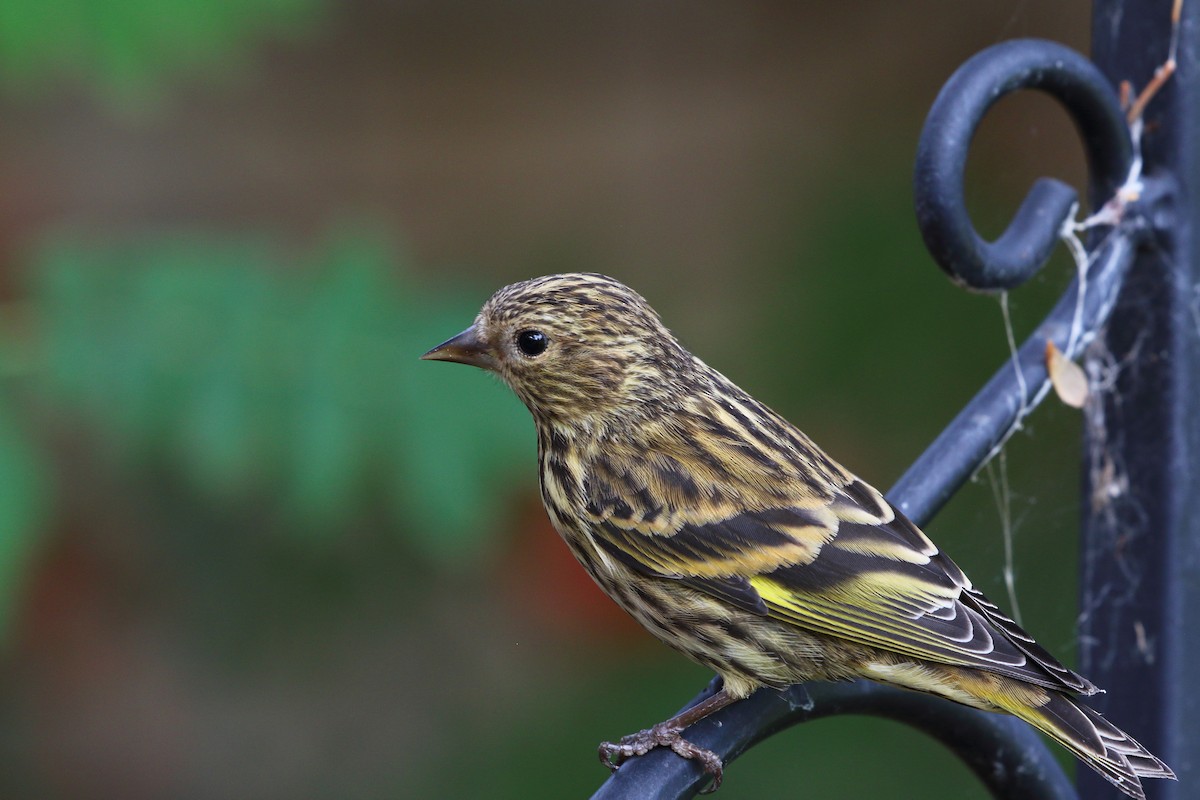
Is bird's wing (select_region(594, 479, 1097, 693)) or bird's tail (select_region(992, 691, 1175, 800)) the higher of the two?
bird's wing (select_region(594, 479, 1097, 693))

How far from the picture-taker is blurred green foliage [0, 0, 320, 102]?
10.1 feet

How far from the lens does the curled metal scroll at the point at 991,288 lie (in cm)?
242

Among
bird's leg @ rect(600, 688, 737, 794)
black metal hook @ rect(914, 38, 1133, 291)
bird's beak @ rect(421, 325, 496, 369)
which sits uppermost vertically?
black metal hook @ rect(914, 38, 1133, 291)

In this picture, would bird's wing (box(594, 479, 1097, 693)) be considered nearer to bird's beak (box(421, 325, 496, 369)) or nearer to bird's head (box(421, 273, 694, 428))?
bird's head (box(421, 273, 694, 428))

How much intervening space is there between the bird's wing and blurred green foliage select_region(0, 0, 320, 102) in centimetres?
125

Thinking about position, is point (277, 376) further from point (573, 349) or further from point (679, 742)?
point (679, 742)

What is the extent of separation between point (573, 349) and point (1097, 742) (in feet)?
3.95

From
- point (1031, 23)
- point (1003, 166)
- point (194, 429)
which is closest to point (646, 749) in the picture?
point (194, 429)

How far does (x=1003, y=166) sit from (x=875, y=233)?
43 cm

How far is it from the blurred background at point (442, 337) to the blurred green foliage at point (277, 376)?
1cm

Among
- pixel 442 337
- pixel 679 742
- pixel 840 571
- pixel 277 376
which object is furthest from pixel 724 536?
pixel 277 376

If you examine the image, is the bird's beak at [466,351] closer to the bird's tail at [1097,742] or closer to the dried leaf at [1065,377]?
the dried leaf at [1065,377]

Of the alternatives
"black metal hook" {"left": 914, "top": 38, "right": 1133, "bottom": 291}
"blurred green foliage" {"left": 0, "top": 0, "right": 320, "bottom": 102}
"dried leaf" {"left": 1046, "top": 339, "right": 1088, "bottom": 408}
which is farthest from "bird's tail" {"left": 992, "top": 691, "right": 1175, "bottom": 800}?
→ "blurred green foliage" {"left": 0, "top": 0, "right": 320, "bottom": 102}

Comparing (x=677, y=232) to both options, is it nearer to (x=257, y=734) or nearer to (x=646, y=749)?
(x=257, y=734)
